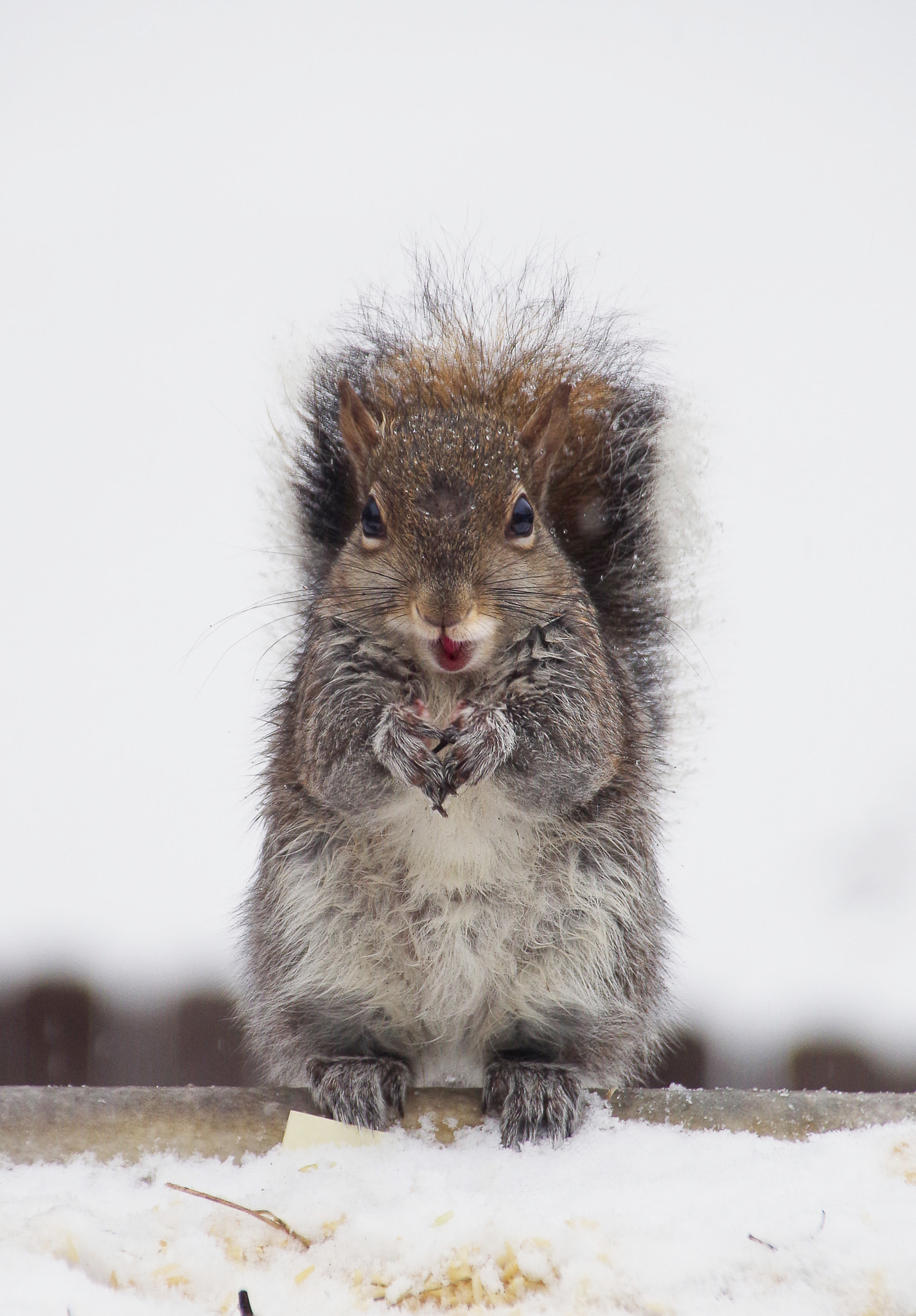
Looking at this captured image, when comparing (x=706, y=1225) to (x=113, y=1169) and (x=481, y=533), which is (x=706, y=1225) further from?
→ (x=481, y=533)

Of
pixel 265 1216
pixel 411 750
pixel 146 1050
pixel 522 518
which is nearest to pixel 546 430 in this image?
pixel 522 518

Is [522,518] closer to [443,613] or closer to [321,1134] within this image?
[443,613]

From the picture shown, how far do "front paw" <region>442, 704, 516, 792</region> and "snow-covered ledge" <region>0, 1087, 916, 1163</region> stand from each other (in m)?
0.42

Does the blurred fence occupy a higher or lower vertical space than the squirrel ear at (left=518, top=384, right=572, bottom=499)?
lower

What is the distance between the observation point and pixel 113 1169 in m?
1.06

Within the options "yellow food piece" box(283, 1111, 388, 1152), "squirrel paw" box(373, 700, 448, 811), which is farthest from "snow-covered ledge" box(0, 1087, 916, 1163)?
"squirrel paw" box(373, 700, 448, 811)

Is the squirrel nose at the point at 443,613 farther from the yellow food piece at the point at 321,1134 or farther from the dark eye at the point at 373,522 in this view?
the yellow food piece at the point at 321,1134

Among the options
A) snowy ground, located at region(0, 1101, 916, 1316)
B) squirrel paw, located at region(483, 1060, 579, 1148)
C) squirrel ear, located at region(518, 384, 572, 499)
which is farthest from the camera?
squirrel ear, located at region(518, 384, 572, 499)

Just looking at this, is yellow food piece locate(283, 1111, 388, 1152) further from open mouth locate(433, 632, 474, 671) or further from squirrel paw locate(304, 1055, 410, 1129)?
open mouth locate(433, 632, 474, 671)

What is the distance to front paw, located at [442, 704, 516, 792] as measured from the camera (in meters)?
1.12

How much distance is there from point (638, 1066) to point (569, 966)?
410 mm

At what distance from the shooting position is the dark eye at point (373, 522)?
3.96 feet

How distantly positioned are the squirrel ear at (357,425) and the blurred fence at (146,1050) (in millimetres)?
1301

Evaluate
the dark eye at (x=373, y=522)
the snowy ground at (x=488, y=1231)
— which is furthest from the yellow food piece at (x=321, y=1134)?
the dark eye at (x=373, y=522)
